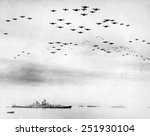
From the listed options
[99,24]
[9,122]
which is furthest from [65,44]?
[9,122]

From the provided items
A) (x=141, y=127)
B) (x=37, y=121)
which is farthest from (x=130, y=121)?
(x=37, y=121)

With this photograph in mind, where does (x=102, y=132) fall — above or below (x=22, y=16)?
below

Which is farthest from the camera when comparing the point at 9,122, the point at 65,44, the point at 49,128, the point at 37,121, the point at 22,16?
the point at 65,44

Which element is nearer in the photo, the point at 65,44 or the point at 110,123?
the point at 110,123

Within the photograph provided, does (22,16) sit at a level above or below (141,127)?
above

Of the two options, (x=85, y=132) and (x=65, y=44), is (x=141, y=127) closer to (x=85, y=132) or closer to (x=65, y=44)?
(x=85, y=132)

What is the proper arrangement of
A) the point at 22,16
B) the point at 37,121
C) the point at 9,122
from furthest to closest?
the point at 22,16
the point at 9,122
the point at 37,121

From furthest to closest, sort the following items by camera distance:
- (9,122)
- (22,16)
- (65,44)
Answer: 1. (65,44)
2. (22,16)
3. (9,122)

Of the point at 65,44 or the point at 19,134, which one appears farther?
the point at 65,44

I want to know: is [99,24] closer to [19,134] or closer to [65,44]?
[65,44]

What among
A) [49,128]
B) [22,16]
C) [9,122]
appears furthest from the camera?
[22,16]
